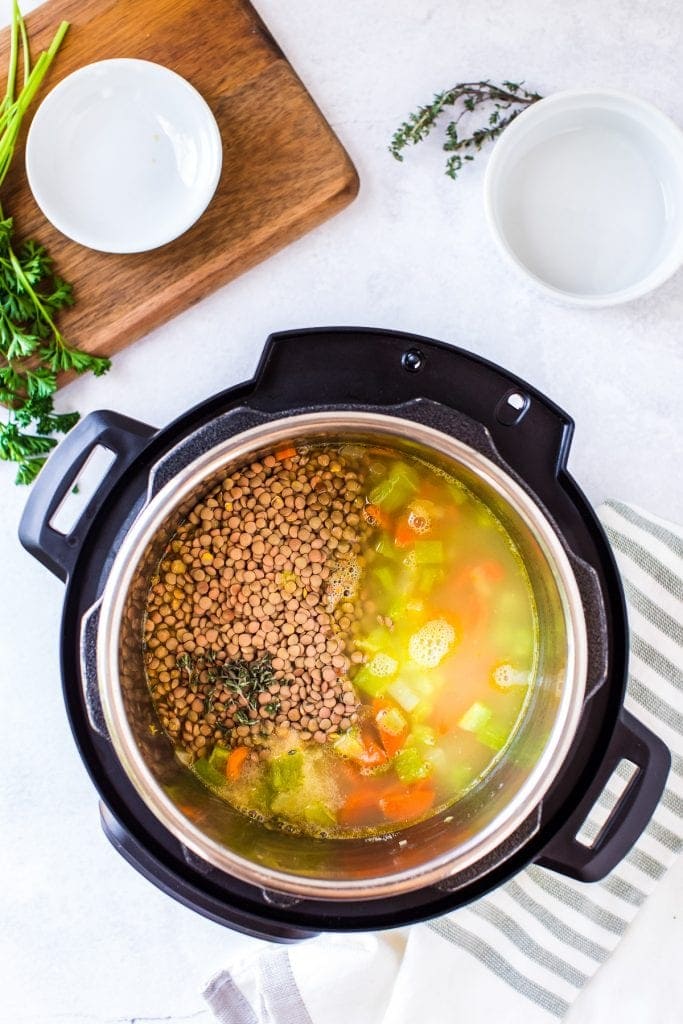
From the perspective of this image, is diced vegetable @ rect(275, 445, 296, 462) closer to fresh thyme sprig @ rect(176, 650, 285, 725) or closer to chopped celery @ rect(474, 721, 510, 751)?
fresh thyme sprig @ rect(176, 650, 285, 725)

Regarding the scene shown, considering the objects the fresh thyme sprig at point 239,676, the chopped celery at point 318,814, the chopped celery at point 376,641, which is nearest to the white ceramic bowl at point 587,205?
the chopped celery at point 376,641

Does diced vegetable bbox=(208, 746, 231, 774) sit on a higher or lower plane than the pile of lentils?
lower

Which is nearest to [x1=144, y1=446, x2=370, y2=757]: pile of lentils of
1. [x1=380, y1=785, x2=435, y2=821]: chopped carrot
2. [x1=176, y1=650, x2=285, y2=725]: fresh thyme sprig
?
[x1=176, y1=650, x2=285, y2=725]: fresh thyme sprig

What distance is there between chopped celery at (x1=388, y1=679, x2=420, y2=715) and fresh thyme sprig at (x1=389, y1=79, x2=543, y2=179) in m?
0.66

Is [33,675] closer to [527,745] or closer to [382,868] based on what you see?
[382,868]

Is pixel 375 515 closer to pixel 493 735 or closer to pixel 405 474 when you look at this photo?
pixel 405 474

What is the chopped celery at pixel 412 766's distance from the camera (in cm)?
122

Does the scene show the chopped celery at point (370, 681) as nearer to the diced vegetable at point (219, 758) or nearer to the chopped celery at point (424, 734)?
the chopped celery at point (424, 734)

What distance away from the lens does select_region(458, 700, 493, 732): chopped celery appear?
3.97 feet

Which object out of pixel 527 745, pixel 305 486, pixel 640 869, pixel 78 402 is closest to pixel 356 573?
pixel 305 486

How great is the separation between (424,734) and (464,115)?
31.8 inches

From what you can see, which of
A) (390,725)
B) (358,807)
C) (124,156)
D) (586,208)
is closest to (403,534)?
(390,725)

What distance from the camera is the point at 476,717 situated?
121cm

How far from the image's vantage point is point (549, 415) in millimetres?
1084
